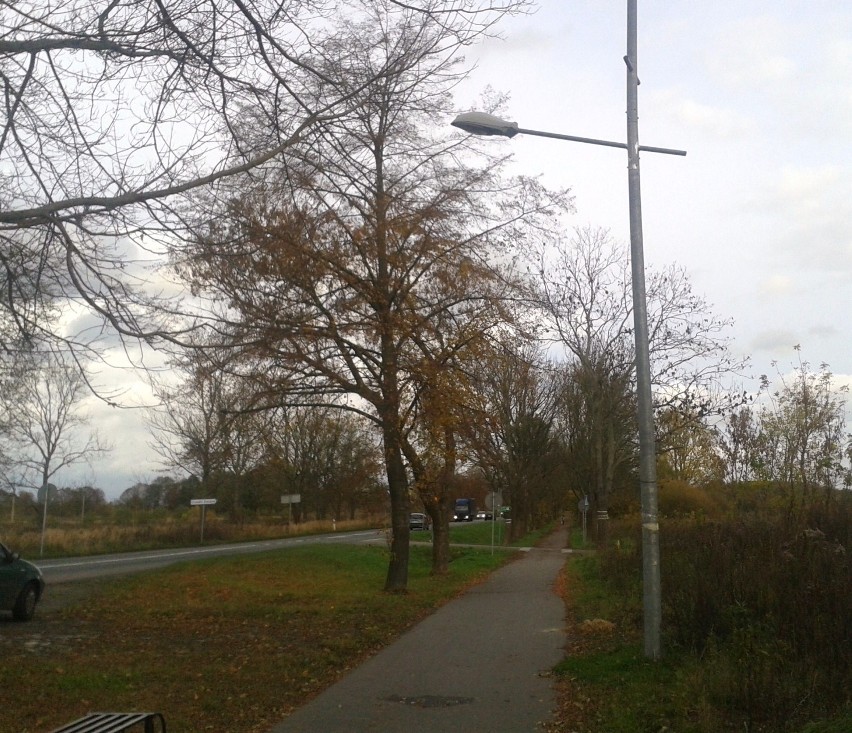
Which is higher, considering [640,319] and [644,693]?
[640,319]

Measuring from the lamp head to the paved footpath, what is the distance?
6095mm

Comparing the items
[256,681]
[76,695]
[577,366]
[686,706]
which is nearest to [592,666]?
[686,706]

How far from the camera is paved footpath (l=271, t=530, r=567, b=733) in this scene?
8.23 meters

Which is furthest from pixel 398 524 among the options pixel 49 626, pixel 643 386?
pixel 643 386

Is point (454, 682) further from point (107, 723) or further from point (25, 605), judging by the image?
point (25, 605)

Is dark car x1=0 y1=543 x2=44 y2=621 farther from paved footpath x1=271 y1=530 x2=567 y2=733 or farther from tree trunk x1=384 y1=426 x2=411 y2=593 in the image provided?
tree trunk x1=384 y1=426 x2=411 y2=593

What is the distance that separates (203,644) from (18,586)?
170 inches

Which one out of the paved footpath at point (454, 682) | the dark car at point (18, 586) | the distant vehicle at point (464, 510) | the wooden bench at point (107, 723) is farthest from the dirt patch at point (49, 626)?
the distant vehicle at point (464, 510)

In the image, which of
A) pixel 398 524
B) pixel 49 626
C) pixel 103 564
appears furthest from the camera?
pixel 103 564

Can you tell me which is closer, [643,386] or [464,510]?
[643,386]

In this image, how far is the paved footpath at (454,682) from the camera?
823 cm

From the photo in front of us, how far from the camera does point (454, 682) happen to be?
1017 cm

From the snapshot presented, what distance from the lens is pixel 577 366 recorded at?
1483 inches

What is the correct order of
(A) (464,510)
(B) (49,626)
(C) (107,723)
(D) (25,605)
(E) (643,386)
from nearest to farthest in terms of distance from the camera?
(C) (107,723) < (E) (643,386) < (B) (49,626) < (D) (25,605) < (A) (464,510)
